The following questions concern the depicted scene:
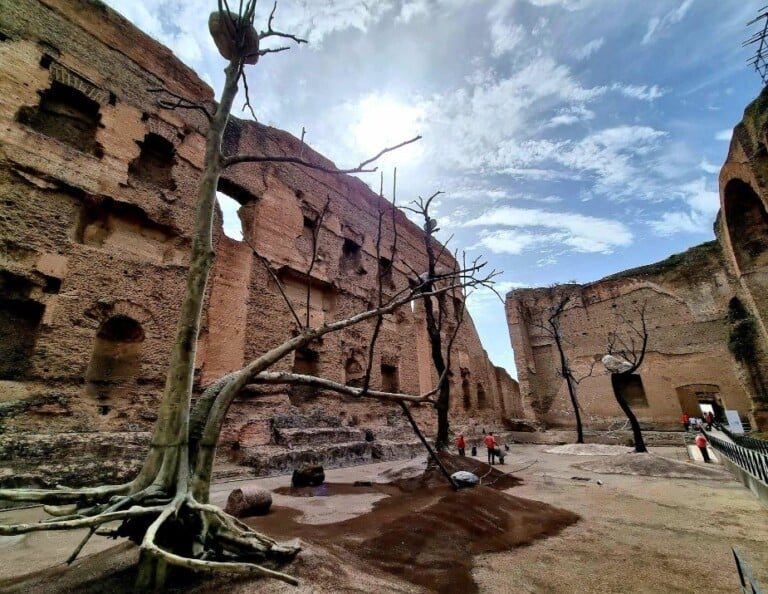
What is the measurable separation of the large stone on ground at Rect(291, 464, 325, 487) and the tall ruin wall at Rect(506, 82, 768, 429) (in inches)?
497

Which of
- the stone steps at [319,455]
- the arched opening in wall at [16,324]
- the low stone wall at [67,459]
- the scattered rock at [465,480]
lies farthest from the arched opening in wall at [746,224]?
the arched opening in wall at [16,324]

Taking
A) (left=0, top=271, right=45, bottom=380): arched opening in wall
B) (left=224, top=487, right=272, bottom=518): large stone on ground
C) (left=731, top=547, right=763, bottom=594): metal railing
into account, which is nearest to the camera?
(left=731, top=547, right=763, bottom=594): metal railing

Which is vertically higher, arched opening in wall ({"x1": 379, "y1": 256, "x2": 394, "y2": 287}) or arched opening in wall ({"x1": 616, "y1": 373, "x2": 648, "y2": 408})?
arched opening in wall ({"x1": 379, "y1": 256, "x2": 394, "y2": 287})

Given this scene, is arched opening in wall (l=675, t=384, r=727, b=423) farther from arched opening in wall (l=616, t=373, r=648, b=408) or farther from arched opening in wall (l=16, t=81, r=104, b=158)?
arched opening in wall (l=16, t=81, r=104, b=158)

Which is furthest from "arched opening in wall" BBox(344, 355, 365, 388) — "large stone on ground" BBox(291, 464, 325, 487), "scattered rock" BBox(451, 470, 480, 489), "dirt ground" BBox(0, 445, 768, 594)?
"scattered rock" BBox(451, 470, 480, 489)

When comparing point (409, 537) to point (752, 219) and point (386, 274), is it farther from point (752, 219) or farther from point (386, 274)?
point (752, 219)

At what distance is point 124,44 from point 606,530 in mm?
13490

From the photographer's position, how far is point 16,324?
6129 mm

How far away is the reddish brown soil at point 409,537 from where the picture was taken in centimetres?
186

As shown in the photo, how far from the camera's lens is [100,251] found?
7.05 m

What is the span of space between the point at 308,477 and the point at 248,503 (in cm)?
201

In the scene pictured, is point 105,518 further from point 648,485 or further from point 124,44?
point 124,44

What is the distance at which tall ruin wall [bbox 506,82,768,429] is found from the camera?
10.5 meters

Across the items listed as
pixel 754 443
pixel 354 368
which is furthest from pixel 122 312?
pixel 754 443
